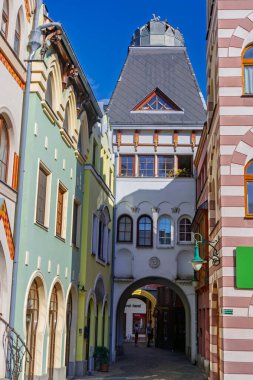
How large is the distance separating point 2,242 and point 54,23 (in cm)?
650

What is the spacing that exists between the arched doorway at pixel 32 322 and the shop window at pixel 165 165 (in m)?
17.0

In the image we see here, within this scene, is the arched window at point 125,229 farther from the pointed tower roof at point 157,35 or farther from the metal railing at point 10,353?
the metal railing at point 10,353

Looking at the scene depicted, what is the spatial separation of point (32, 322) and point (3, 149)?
17.1 ft

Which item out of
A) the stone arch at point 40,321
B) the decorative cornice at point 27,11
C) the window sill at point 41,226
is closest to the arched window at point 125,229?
the window sill at point 41,226

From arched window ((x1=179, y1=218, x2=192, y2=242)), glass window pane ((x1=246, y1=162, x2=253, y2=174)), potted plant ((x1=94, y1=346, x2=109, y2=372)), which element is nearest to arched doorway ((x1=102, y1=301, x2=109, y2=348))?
potted plant ((x1=94, y1=346, x2=109, y2=372))

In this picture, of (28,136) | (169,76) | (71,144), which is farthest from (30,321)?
(169,76)

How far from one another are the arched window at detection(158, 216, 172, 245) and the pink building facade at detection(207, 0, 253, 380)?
15.1 m

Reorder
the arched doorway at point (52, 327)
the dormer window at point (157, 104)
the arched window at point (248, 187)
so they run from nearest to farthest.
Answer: the arched window at point (248, 187)
the arched doorway at point (52, 327)
the dormer window at point (157, 104)

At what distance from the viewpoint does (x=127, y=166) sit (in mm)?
32719

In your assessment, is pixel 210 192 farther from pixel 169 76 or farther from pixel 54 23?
pixel 169 76

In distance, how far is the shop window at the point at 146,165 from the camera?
107ft

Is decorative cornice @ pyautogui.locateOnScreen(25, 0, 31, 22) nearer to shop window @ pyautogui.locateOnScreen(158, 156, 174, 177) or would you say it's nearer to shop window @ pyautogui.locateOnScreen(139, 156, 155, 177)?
shop window @ pyautogui.locateOnScreen(139, 156, 155, 177)

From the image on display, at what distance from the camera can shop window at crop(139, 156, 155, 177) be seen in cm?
3262

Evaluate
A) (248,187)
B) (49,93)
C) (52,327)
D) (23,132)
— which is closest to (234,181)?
(248,187)
